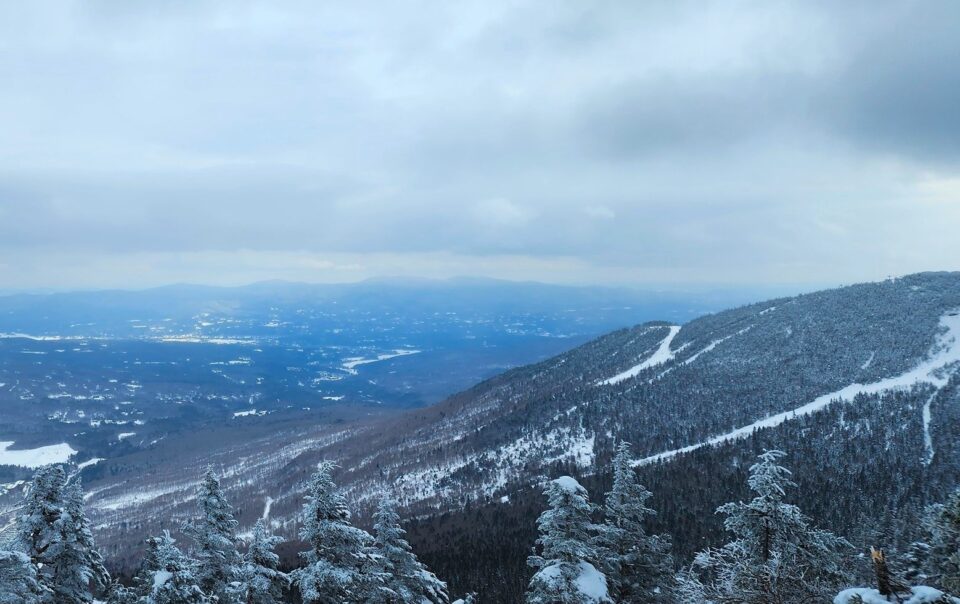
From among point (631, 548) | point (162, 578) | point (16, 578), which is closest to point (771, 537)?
point (631, 548)

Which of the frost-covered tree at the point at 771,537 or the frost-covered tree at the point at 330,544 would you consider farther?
the frost-covered tree at the point at 771,537

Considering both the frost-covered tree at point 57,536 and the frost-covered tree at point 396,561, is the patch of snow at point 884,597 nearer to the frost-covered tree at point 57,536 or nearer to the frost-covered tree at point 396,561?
the frost-covered tree at point 396,561

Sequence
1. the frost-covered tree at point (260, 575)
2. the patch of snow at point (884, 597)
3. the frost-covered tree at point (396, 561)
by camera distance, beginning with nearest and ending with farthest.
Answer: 1. the patch of snow at point (884, 597)
2. the frost-covered tree at point (396, 561)
3. the frost-covered tree at point (260, 575)

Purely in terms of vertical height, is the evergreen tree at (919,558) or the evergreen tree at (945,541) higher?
the evergreen tree at (945,541)

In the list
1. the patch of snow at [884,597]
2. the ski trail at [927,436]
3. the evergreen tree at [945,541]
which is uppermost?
the patch of snow at [884,597]

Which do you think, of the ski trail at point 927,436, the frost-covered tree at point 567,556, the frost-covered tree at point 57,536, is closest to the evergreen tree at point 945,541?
the frost-covered tree at point 567,556

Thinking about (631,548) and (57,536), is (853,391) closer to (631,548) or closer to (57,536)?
(631,548)

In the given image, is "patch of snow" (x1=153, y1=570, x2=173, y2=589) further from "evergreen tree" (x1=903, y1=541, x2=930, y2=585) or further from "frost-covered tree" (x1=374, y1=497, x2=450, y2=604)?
"evergreen tree" (x1=903, y1=541, x2=930, y2=585)
